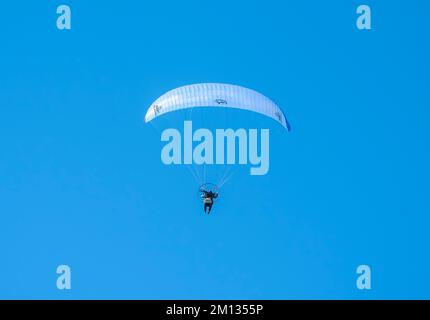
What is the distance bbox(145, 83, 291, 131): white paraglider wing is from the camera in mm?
37938

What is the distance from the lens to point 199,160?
43.0 m

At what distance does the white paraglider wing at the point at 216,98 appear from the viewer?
37.9 meters

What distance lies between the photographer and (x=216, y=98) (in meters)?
38.0
